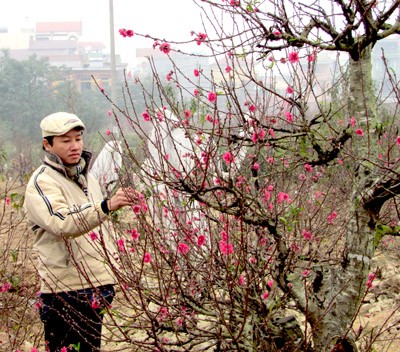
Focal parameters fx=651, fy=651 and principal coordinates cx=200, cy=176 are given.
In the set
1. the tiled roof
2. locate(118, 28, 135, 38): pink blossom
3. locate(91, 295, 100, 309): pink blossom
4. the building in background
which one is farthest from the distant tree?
the tiled roof

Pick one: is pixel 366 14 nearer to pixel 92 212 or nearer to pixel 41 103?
pixel 92 212

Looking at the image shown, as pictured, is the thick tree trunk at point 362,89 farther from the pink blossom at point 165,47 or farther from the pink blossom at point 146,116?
the pink blossom at point 146,116

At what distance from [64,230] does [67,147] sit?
0.47 meters

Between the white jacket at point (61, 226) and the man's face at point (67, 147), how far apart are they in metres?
0.04

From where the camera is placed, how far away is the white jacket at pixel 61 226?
2.97 metres

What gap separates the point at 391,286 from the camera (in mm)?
6840

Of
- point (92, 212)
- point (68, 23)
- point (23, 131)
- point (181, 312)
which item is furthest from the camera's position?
point (68, 23)

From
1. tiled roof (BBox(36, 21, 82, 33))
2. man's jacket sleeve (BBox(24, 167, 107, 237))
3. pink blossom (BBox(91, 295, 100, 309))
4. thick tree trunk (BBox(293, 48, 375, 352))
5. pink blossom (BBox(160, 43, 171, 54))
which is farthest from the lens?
tiled roof (BBox(36, 21, 82, 33))

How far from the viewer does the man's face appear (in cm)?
323

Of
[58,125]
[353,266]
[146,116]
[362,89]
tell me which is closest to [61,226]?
[58,125]

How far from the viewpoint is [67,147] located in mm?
3236

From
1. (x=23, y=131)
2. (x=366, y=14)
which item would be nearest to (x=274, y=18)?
(x=366, y=14)

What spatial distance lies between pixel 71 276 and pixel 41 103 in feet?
82.3

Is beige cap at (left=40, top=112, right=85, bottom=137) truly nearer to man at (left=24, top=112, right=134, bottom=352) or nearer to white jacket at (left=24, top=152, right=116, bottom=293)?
man at (left=24, top=112, right=134, bottom=352)
